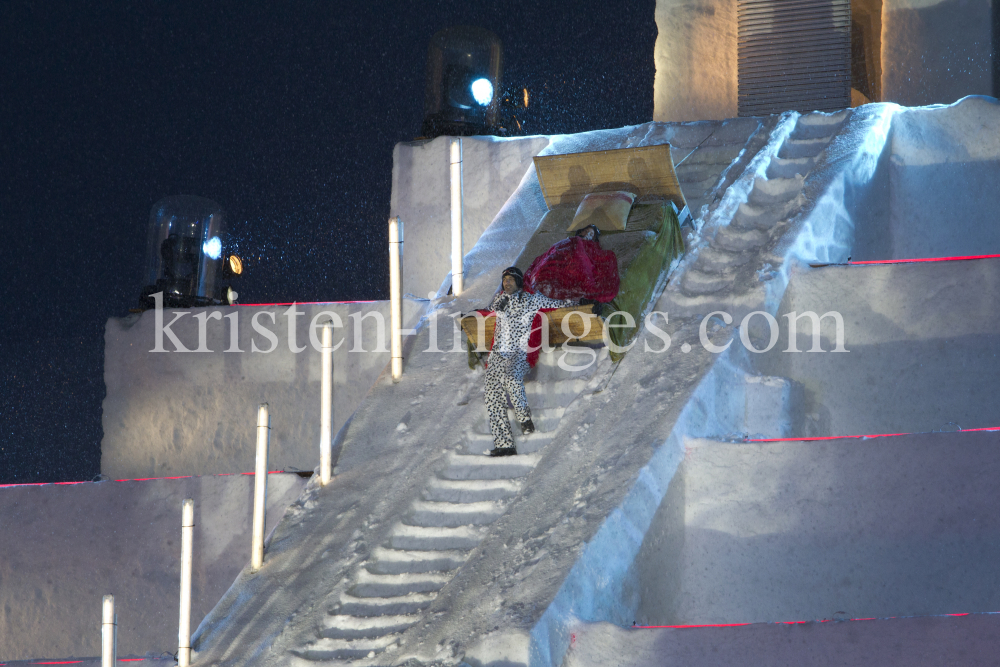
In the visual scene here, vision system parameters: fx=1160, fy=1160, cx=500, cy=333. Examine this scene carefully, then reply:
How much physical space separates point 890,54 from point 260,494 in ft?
26.4

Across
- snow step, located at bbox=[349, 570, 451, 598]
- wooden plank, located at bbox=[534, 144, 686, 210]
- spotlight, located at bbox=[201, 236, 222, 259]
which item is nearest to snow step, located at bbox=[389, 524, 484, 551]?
snow step, located at bbox=[349, 570, 451, 598]

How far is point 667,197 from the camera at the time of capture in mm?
8047

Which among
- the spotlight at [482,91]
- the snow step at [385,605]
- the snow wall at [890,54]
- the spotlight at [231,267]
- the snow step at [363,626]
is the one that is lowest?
the snow step at [363,626]

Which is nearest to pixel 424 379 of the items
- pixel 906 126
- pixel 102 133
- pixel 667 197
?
pixel 667 197

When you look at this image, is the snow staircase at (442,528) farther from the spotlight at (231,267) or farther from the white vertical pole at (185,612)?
the spotlight at (231,267)

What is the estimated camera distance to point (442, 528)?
19.5 feet

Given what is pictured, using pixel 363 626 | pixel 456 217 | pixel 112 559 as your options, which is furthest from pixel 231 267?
pixel 363 626

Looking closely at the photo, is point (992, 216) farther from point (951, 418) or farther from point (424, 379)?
point (424, 379)

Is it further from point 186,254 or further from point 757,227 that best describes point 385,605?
point 186,254

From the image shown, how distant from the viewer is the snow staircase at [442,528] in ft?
17.8

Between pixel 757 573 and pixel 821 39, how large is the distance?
7.25 metres

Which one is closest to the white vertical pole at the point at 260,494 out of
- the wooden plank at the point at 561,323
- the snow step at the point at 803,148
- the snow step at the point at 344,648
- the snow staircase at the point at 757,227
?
the snow step at the point at 344,648

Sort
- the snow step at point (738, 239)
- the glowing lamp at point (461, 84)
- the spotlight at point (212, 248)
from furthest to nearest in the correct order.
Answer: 1. the glowing lamp at point (461, 84)
2. the spotlight at point (212, 248)
3. the snow step at point (738, 239)

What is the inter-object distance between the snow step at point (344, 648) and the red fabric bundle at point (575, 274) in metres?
2.25
